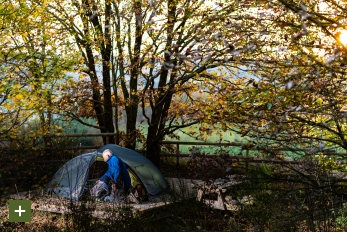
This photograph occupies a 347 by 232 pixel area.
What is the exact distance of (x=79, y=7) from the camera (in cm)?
1672

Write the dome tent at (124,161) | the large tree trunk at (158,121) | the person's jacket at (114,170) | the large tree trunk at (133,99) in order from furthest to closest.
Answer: the large tree trunk at (158,121) → the large tree trunk at (133,99) → the dome tent at (124,161) → the person's jacket at (114,170)

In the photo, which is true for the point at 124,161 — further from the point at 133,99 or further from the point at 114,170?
the point at 133,99

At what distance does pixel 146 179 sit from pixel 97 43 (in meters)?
4.90

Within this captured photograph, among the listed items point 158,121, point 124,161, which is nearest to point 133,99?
point 158,121

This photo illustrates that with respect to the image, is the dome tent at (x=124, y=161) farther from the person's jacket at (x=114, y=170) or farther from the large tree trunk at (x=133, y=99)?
the large tree trunk at (x=133, y=99)

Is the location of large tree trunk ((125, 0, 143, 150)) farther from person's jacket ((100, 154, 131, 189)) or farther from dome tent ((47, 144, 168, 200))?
person's jacket ((100, 154, 131, 189))

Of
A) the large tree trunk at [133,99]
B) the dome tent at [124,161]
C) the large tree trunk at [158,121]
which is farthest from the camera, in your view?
the large tree trunk at [158,121]

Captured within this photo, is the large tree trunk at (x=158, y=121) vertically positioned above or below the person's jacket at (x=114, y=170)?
above

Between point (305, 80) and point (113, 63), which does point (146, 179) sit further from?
point (305, 80)

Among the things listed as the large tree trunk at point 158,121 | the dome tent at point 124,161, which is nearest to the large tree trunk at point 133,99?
the large tree trunk at point 158,121

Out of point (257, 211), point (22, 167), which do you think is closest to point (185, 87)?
point (22, 167)

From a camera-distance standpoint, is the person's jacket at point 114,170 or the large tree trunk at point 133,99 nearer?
the person's jacket at point 114,170

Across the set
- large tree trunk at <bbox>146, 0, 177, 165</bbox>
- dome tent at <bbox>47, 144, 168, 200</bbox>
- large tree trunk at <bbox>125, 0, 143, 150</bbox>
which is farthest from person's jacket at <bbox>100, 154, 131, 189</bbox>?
large tree trunk at <bbox>146, 0, 177, 165</bbox>

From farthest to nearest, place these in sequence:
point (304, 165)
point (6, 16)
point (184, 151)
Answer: point (184, 151)
point (6, 16)
point (304, 165)
